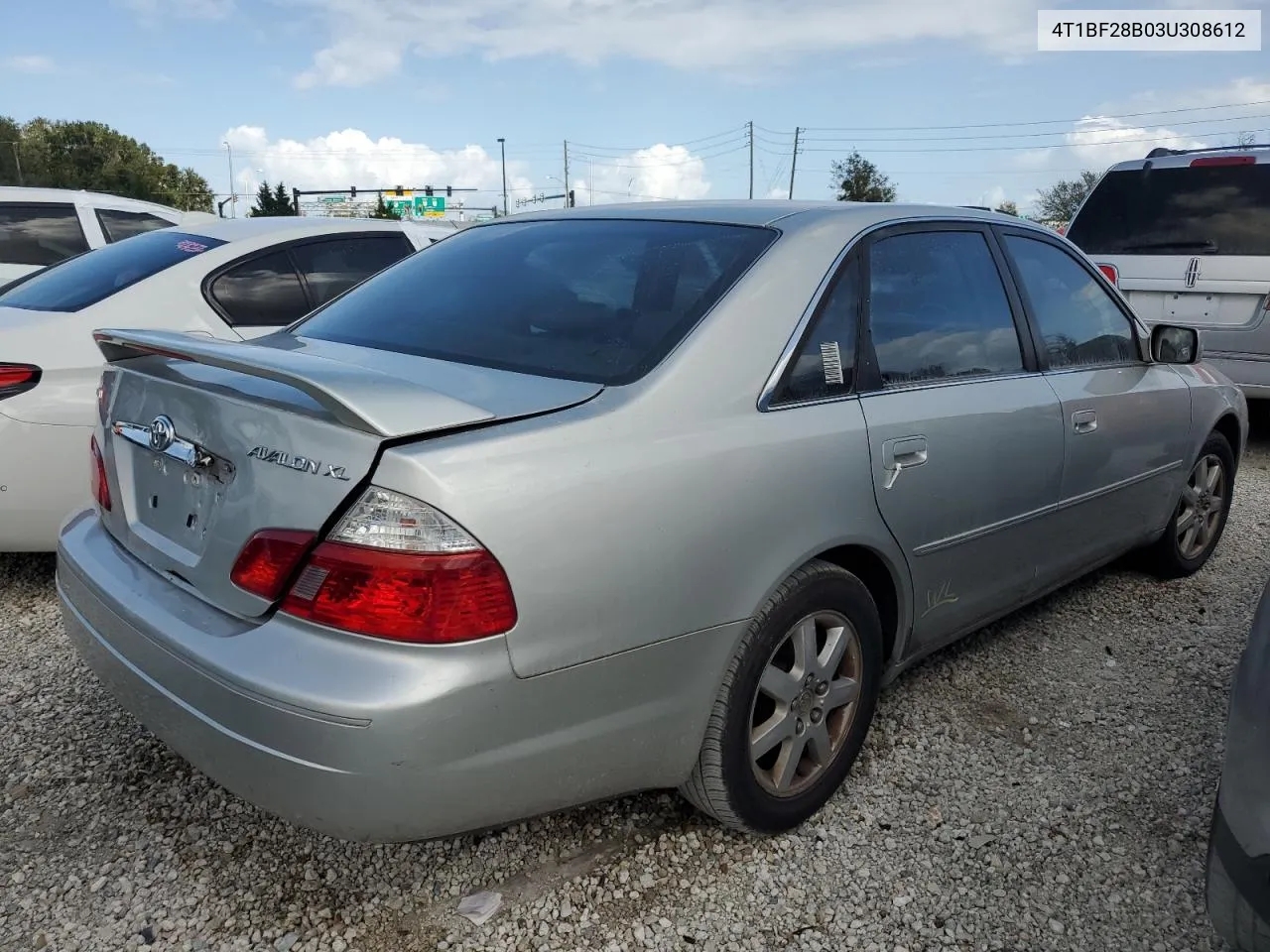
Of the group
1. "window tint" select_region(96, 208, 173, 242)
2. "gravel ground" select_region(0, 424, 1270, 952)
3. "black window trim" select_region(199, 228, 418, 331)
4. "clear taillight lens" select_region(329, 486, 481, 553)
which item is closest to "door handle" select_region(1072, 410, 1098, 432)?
"gravel ground" select_region(0, 424, 1270, 952)

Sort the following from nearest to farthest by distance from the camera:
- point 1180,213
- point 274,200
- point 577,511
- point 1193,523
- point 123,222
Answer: point 577,511
point 1193,523
point 1180,213
point 123,222
point 274,200

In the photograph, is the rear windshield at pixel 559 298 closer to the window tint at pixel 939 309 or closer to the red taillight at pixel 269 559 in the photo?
the window tint at pixel 939 309

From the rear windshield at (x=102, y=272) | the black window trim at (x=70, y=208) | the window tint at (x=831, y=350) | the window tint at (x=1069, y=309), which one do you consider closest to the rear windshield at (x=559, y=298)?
the window tint at (x=831, y=350)

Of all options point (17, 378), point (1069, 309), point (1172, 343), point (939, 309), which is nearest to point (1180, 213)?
point (1172, 343)

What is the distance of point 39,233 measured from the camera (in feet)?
24.1

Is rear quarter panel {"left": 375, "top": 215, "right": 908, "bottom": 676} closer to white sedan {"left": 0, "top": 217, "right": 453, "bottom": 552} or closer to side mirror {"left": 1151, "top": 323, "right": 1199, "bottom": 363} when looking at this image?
side mirror {"left": 1151, "top": 323, "right": 1199, "bottom": 363}

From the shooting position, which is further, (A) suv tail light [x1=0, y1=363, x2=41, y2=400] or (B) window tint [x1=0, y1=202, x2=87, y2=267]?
(B) window tint [x1=0, y1=202, x2=87, y2=267]

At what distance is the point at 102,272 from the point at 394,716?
3560mm

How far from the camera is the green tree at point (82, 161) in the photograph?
216ft

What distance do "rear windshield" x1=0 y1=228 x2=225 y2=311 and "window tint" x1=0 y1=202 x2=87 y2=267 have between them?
3148 millimetres

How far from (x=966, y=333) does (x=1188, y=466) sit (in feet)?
5.70

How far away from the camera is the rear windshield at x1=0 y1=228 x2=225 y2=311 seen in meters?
4.06

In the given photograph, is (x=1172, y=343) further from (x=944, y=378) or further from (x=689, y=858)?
(x=689, y=858)

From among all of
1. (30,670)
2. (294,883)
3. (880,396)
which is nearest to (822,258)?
(880,396)
